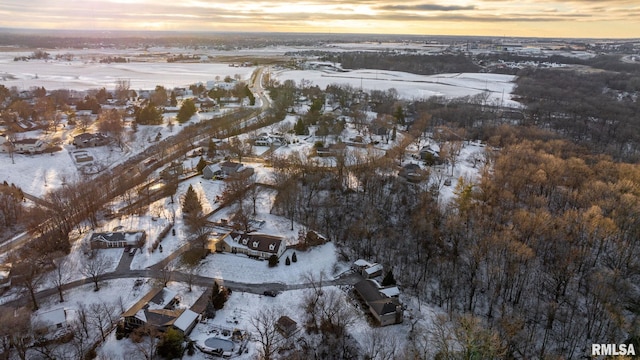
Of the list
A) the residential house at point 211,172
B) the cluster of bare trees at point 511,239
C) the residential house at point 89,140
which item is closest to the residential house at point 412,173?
the cluster of bare trees at point 511,239

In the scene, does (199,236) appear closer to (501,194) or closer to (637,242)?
(501,194)

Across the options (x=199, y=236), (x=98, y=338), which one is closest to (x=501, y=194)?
(x=199, y=236)

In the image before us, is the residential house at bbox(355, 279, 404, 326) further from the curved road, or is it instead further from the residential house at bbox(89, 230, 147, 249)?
the residential house at bbox(89, 230, 147, 249)

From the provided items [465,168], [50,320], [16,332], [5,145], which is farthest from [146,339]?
[5,145]

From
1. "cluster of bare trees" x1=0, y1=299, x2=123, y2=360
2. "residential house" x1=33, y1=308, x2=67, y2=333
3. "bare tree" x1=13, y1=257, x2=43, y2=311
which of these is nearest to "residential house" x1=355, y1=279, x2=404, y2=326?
"cluster of bare trees" x1=0, y1=299, x2=123, y2=360

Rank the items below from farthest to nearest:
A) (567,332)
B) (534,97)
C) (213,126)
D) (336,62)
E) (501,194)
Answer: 1. (336,62)
2. (534,97)
3. (213,126)
4. (501,194)
5. (567,332)

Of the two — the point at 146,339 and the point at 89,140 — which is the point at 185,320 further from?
the point at 89,140
